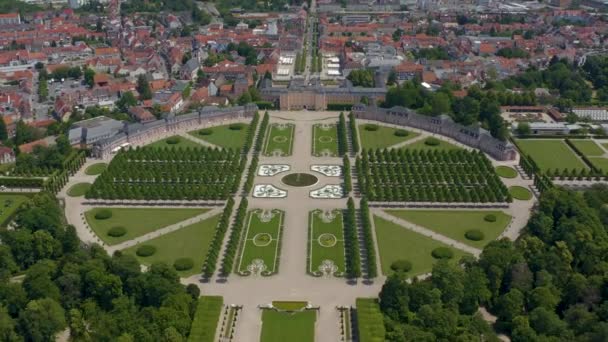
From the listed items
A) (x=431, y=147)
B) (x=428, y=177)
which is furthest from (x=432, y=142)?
(x=428, y=177)

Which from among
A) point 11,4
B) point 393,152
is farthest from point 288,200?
point 11,4

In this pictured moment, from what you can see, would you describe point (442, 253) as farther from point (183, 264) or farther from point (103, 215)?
point (103, 215)

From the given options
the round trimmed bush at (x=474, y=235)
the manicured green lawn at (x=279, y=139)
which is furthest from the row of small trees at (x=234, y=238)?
the round trimmed bush at (x=474, y=235)

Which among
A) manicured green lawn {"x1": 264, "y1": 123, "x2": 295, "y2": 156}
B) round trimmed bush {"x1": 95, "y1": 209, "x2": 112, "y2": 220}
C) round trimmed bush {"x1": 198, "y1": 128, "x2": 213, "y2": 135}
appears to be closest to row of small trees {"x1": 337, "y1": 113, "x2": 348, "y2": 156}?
manicured green lawn {"x1": 264, "y1": 123, "x2": 295, "y2": 156}

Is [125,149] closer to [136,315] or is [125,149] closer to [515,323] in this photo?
[136,315]

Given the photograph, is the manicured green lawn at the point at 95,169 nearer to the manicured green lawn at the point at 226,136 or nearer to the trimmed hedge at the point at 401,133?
the manicured green lawn at the point at 226,136
